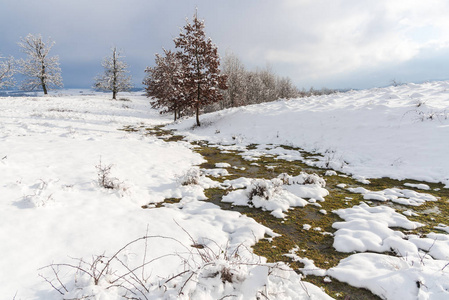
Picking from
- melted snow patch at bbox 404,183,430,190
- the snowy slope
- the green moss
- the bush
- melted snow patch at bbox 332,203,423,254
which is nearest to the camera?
the green moss

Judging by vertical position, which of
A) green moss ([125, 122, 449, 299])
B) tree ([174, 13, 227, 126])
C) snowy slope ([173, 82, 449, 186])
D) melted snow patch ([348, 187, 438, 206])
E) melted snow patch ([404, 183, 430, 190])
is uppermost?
tree ([174, 13, 227, 126])

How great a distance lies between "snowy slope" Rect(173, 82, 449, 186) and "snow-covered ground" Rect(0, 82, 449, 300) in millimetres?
61

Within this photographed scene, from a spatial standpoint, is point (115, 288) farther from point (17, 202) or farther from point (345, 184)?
point (345, 184)

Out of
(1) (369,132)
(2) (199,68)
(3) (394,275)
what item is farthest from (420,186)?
(2) (199,68)

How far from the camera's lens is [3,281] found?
2047mm

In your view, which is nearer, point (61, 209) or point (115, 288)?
point (115, 288)

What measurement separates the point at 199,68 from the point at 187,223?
47.1 ft

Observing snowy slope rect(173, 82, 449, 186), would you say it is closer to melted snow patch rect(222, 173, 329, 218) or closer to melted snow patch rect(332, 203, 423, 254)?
melted snow patch rect(222, 173, 329, 218)

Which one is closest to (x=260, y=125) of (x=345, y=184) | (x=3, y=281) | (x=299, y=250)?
(x=345, y=184)

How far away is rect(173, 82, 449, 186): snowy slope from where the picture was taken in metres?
6.45

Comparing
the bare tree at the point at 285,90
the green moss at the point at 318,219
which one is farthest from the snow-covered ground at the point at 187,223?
the bare tree at the point at 285,90

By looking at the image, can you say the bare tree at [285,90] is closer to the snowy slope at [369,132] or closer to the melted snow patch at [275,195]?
the snowy slope at [369,132]

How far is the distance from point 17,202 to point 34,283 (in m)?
2.13

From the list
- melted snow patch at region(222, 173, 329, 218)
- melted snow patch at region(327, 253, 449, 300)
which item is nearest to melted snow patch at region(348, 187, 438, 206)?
melted snow patch at region(222, 173, 329, 218)
